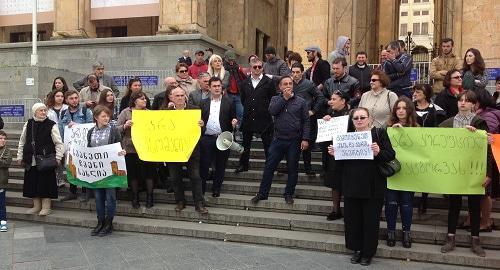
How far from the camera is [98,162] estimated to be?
27.2 feet

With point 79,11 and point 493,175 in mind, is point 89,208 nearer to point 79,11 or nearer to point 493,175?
point 493,175

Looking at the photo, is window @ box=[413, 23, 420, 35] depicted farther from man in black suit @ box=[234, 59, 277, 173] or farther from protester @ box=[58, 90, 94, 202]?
protester @ box=[58, 90, 94, 202]

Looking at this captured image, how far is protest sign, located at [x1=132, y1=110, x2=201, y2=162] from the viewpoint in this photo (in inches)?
327

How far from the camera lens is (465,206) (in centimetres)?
786

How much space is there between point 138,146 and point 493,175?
18.7 feet

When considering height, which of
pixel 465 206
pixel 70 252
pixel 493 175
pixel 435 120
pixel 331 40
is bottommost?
pixel 70 252

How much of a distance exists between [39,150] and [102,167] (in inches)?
53.3

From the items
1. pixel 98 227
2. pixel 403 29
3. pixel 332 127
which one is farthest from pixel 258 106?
pixel 403 29

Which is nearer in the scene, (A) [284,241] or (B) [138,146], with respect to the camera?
(A) [284,241]

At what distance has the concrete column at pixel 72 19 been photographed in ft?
68.7

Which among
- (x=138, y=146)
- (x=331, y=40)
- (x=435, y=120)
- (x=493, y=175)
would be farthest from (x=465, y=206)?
(x=331, y=40)

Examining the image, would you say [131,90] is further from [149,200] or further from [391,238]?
[391,238]

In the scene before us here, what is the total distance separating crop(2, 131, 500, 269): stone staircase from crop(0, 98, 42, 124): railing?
646 cm

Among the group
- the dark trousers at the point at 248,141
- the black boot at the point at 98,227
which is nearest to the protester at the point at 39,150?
the black boot at the point at 98,227
